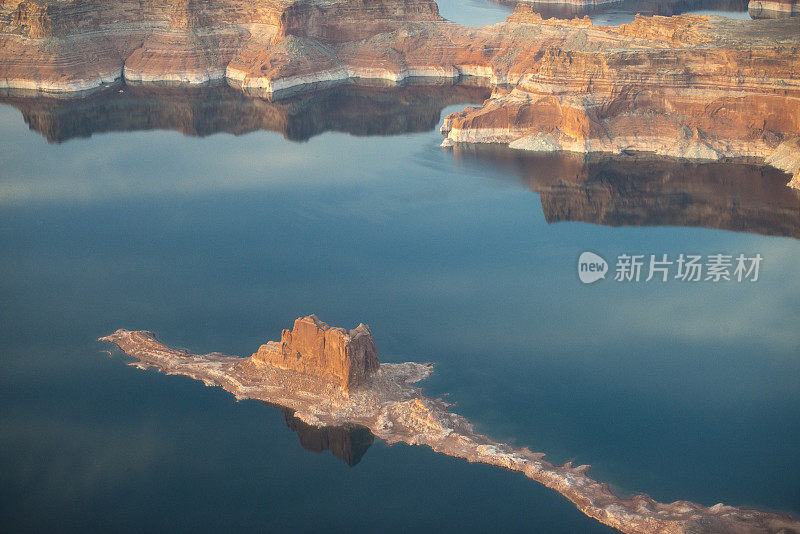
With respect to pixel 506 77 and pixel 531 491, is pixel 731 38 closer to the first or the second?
pixel 506 77

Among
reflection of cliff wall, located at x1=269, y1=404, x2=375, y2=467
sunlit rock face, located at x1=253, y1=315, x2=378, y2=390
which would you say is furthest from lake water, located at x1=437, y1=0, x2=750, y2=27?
reflection of cliff wall, located at x1=269, y1=404, x2=375, y2=467

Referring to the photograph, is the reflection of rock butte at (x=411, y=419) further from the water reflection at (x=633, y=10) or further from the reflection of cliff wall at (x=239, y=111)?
the water reflection at (x=633, y=10)

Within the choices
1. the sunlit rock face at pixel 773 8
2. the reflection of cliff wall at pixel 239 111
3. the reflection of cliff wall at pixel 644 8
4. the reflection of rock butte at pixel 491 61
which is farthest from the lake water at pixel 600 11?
the reflection of cliff wall at pixel 239 111

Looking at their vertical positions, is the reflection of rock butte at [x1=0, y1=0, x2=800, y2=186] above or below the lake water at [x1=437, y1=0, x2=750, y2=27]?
below

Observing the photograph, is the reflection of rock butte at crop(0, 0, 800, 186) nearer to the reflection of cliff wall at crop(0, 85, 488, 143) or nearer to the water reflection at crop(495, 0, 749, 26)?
the reflection of cliff wall at crop(0, 85, 488, 143)

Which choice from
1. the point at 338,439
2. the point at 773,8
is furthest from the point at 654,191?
the point at 773,8

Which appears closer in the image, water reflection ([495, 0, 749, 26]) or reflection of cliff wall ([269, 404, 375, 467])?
reflection of cliff wall ([269, 404, 375, 467])
